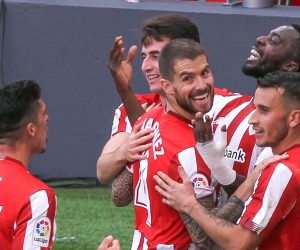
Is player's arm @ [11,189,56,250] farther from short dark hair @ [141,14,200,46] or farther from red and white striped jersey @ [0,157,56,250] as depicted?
short dark hair @ [141,14,200,46]

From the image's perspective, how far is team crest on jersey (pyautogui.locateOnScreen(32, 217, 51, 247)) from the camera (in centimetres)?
433

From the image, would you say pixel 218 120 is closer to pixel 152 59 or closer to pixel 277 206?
pixel 152 59

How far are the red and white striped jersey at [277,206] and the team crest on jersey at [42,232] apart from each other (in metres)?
0.81

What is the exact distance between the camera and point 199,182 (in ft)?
14.6

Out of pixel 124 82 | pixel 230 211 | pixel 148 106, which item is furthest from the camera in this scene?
pixel 148 106

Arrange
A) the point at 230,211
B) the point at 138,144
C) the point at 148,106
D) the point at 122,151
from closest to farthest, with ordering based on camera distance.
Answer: the point at 230,211 → the point at 138,144 → the point at 122,151 → the point at 148,106

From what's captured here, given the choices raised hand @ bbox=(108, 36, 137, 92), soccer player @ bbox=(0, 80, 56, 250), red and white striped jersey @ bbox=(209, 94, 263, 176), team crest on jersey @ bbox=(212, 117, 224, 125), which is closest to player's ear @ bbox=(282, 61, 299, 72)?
red and white striped jersey @ bbox=(209, 94, 263, 176)

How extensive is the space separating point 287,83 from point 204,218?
26.3 inches

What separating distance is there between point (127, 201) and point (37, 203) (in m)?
0.68

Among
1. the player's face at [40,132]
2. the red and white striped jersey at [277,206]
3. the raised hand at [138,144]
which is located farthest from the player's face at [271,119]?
the player's face at [40,132]

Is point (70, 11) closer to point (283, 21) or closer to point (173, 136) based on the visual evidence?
point (283, 21)

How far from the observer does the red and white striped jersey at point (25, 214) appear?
14.2 feet

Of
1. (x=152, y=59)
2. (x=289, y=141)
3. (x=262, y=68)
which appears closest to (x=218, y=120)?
(x=262, y=68)

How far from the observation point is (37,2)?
10.6 metres
